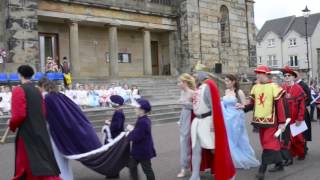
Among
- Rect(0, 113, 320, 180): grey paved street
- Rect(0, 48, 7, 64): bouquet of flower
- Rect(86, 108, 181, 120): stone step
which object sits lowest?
Rect(0, 113, 320, 180): grey paved street

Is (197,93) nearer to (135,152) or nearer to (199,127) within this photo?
(199,127)

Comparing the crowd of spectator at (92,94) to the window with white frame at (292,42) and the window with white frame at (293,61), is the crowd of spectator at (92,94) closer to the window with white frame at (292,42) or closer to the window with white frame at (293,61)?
the window with white frame at (293,61)

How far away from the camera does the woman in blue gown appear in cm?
949

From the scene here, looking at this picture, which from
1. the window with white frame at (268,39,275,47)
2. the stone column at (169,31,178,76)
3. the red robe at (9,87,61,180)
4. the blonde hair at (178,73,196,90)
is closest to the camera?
the red robe at (9,87,61,180)

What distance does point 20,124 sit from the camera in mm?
6516

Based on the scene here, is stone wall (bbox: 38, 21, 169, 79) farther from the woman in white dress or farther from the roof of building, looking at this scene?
the roof of building

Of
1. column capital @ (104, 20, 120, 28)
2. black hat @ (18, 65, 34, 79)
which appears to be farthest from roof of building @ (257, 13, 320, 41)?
black hat @ (18, 65, 34, 79)

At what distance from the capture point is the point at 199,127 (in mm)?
7727

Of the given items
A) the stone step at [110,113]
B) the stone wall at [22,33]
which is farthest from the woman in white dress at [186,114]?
the stone wall at [22,33]

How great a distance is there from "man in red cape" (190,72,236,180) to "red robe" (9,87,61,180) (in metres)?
2.37

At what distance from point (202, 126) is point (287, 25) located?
77532mm

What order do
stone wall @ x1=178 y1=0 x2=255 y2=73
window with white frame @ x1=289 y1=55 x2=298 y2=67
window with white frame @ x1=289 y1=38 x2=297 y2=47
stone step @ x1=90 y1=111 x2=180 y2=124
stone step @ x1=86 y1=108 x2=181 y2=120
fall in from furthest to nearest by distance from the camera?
window with white frame @ x1=289 y1=38 x2=297 y2=47
window with white frame @ x1=289 y1=55 x2=298 y2=67
stone wall @ x1=178 y1=0 x2=255 y2=73
stone step @ x1=86 y1=108 x2=181 y2=120
stone step @ x1=90 y1=111 x2=180 y2=124

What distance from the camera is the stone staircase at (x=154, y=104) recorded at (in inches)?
707

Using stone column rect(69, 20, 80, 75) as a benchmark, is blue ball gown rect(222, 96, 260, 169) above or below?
below
